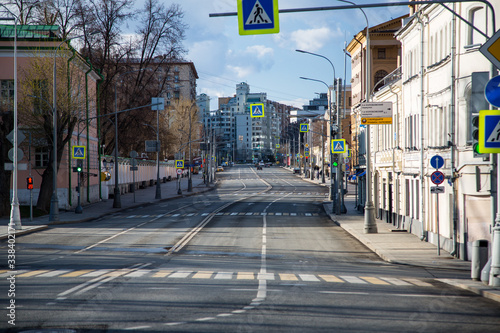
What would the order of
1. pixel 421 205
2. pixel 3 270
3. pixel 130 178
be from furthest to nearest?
pixel 130 178
pixel 421 205
pixel 3 270

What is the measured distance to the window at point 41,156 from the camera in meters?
40.7


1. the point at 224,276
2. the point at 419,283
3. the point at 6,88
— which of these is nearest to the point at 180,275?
the point at 224,276

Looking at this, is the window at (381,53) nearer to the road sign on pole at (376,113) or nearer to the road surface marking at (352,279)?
the road sign on pole at (376,113)

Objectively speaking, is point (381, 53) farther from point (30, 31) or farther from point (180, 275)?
point (180, 275)

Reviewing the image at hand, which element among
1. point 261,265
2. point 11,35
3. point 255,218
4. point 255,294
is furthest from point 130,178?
point 255,294

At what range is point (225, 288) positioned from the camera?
41.7 feet

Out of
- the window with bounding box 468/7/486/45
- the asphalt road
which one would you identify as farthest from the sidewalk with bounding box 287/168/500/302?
the window with bounding box 468/7/486/45

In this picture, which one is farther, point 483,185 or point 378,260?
point 378,260

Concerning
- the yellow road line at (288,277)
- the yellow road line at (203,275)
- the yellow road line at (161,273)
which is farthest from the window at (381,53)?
the yellow road line at (161,273)

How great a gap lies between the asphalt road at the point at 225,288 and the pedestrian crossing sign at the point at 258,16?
5269mm

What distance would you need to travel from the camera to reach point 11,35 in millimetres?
41094

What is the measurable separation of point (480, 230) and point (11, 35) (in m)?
35.2

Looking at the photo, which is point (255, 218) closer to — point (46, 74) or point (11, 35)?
point (46, 74)

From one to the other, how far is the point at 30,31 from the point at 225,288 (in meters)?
34.7
